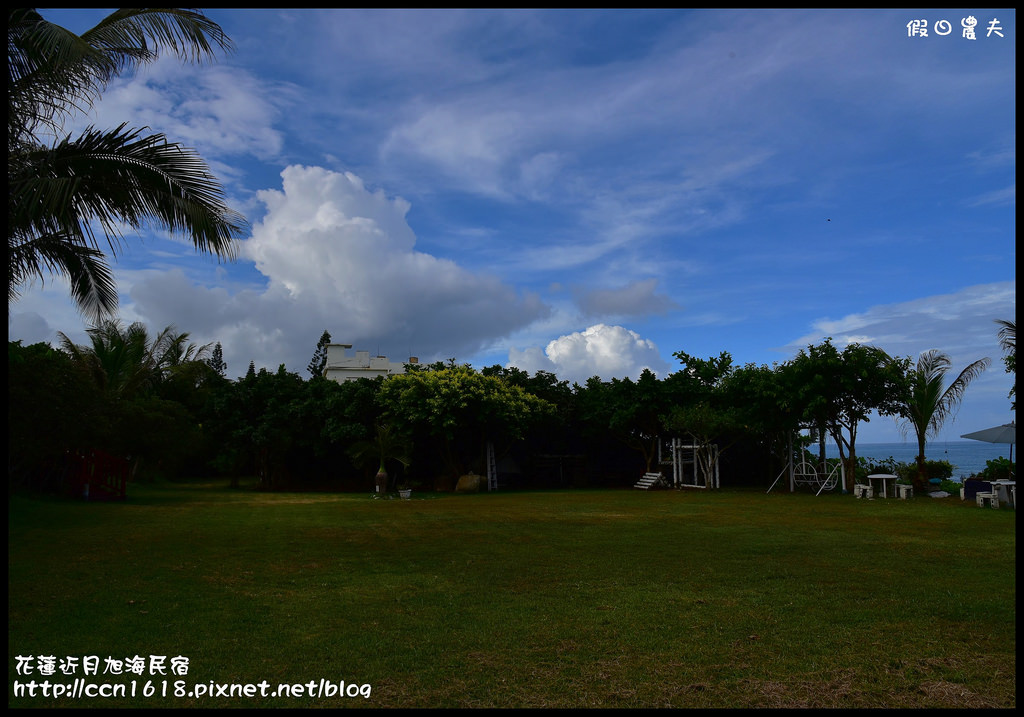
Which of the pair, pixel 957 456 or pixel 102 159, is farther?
pixel 957 456

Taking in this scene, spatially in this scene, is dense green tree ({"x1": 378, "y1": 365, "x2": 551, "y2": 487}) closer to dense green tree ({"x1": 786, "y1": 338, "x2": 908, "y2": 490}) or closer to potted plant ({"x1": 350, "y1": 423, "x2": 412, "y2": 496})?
potted plant ({"x1": 350, "y1": 423, "x2": 412, "y2": 496})

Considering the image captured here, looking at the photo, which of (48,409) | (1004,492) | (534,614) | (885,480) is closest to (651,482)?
(885,480)

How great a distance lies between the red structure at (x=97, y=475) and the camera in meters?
17.4

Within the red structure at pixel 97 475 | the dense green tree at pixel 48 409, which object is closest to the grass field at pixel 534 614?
the dense green tree at pixel 48 409

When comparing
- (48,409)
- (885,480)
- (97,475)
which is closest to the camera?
(48,409)

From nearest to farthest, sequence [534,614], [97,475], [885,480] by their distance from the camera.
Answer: [534,614], [97,475], [885,480]

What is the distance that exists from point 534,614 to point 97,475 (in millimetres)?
16454

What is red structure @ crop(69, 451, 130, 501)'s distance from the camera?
1736cm

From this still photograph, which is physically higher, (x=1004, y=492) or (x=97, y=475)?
(x=97, y=475)

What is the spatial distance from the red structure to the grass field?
6.87 metres

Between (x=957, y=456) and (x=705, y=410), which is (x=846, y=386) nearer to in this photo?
(x=705, y=410)

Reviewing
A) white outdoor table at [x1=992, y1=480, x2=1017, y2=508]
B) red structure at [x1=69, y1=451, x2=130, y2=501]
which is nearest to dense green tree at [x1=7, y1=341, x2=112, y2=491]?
red structure at [x1=69, y1=451, x2=130, y2=501]

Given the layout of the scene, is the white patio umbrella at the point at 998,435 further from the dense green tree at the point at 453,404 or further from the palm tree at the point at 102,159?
the palm tree at the point at 102,159

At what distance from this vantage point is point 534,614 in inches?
218
